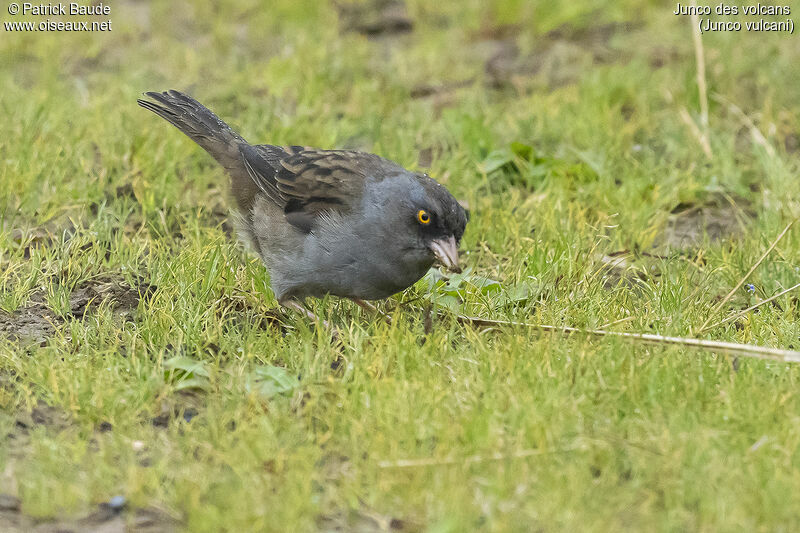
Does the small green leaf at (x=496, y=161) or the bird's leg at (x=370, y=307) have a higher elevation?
the small green leaf at (x=496, y=161)

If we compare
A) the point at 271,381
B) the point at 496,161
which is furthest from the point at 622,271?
the point at 271,381

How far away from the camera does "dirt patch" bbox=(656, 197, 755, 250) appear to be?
6.47 metres

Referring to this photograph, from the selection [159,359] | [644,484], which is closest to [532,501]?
[644,484]

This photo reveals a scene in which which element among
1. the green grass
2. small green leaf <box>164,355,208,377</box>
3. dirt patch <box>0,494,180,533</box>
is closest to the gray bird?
the green grass

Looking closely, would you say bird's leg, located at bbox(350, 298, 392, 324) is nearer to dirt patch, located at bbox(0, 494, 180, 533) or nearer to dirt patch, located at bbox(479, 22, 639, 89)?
dirt patch, located at bbox(0, 494, 180, 533)

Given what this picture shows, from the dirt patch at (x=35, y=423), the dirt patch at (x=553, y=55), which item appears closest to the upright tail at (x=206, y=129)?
the dirt patch at (x=35, y=423)

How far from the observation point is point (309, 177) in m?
5.41

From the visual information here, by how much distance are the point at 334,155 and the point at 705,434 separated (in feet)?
8.16

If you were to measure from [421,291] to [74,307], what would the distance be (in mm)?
1839

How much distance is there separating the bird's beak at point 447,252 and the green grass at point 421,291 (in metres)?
0.39

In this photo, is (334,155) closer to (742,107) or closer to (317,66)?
(317,66)

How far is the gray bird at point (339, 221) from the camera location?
492cm

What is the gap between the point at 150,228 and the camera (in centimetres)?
620

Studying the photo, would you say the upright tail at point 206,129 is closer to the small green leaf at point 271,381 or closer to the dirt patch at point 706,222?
the small green leaf at point 271,381
